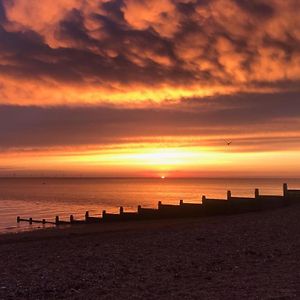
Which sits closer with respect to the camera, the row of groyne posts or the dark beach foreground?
the dark beach foreground

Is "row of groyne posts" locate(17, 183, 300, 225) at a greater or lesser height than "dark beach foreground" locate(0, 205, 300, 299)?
greater

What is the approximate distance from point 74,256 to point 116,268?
278 cm

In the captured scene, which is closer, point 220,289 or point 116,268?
point 220,289

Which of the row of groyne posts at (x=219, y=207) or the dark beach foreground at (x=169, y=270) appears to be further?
the row of groyne posts at (x=219, y=207)

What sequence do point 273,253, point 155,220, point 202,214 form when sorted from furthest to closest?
1. point 155,220
2. point 202,214
3. point 273,253

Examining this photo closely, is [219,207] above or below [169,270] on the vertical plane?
above

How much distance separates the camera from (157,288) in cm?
955

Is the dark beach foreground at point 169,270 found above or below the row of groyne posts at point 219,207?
below

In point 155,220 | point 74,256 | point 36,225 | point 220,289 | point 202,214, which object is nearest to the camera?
point 220,289

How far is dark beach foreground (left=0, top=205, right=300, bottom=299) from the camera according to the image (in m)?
9.14

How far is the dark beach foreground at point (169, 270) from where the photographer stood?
30.0ft

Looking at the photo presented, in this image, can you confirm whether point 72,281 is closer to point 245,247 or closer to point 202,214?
point 245,247

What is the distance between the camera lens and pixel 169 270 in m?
11.4

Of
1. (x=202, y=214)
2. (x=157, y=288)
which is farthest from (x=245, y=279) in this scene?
(x=202, y=214)
